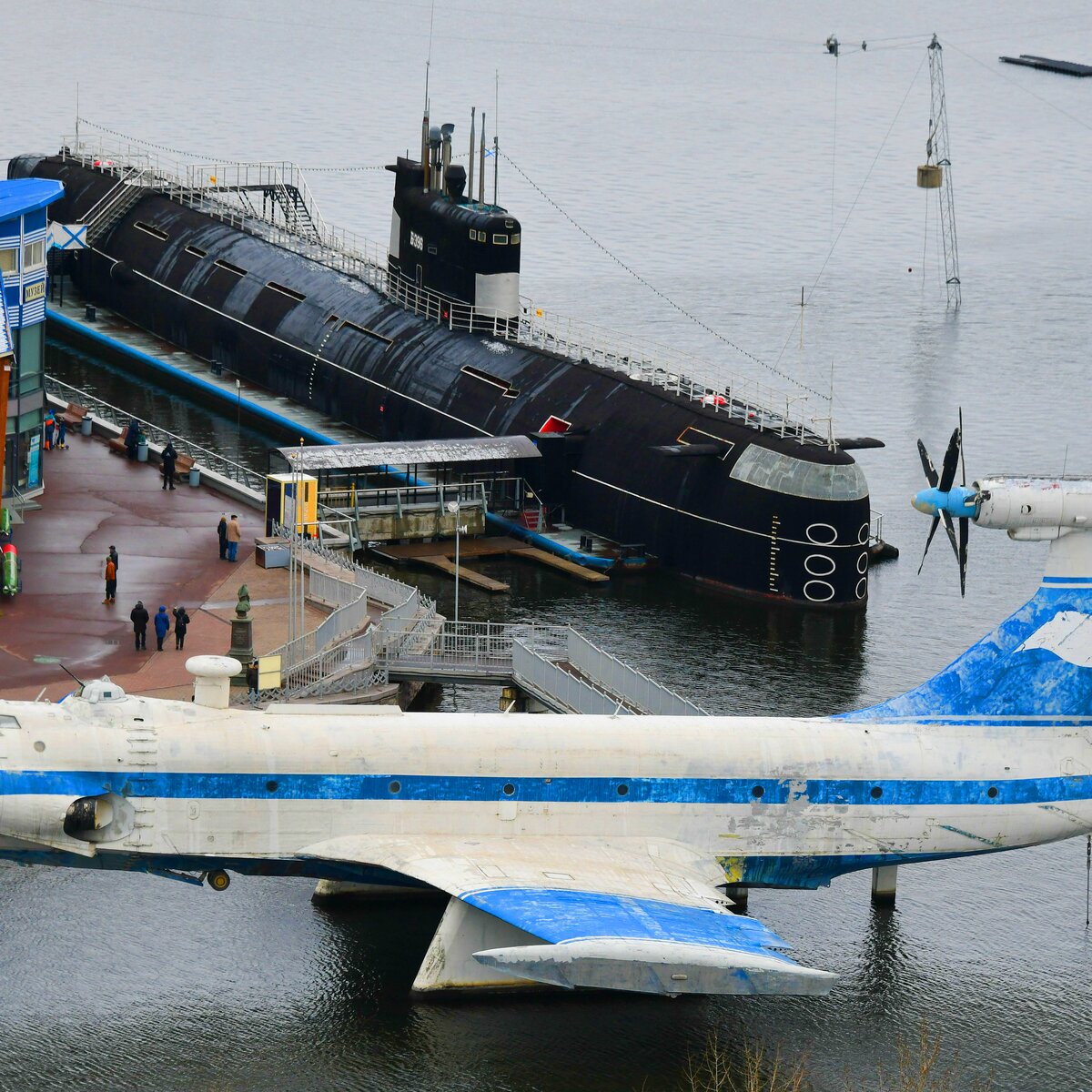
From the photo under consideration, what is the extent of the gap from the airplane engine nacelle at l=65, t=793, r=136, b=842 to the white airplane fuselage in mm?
110

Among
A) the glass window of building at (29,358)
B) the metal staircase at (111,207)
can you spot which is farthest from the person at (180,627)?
the metal staircase at (111,207)

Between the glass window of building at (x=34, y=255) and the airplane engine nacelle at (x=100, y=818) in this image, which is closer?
the airplane engine nacelle at (x=100, y=818)

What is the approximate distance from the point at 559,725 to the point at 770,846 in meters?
5.08

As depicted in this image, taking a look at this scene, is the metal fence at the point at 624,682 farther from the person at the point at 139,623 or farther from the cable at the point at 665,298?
the cable at the point at 665,298

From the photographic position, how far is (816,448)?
2899 inches

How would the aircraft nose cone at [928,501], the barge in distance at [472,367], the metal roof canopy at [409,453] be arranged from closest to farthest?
the aircraft nose cone at [928,501] → the barge in distance at [472,367] → the metal roof canopy at [409,453]

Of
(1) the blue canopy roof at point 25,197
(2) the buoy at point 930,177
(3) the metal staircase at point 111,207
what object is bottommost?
(1) the blue canopy roof at point 25,197

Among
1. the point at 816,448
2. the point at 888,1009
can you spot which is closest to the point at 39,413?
the point at 816,448

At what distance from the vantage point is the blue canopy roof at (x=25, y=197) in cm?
6900

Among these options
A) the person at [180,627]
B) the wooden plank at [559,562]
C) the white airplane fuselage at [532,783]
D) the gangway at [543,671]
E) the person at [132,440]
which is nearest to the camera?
the white airplane fuselage at [532,783]

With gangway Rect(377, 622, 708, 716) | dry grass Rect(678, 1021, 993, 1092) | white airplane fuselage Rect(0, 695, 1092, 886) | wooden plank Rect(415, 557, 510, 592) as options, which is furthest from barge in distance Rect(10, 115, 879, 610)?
dry grass Rect(678, 1021, 993, 1092)

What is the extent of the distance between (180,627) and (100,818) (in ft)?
59.3

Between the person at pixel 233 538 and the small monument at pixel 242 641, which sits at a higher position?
the person at pixel 233 538

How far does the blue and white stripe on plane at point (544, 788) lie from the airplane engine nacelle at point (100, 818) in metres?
0.19
